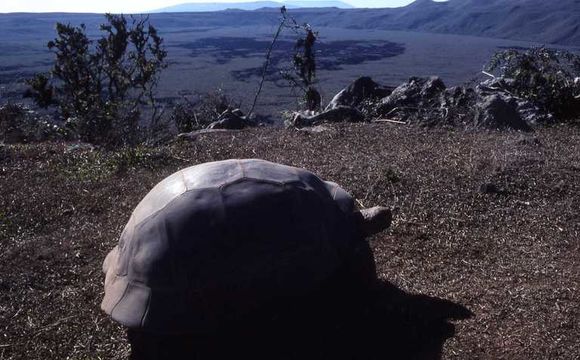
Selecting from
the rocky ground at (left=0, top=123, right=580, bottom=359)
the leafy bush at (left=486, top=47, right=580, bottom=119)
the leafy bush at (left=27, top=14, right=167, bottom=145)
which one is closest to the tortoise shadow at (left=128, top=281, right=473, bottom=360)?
the rocky ground at (left=0, top=123, right=580, bottom=359)

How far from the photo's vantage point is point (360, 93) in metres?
9.62

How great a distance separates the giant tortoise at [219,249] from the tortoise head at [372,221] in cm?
21

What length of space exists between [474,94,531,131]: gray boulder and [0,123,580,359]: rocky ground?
468 millimetres

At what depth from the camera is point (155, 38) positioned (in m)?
11.2

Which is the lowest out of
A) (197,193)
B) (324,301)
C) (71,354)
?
(71,354)

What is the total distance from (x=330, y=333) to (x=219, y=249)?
76 cm

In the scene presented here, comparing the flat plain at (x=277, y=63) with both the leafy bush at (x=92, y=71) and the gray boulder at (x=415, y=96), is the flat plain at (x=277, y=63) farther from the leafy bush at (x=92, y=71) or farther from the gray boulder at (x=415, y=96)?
the gray boulder at (x=415, y=96)

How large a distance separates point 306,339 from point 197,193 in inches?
36.1

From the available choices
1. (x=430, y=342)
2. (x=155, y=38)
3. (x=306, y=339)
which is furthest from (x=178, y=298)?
(x=155, y=38)

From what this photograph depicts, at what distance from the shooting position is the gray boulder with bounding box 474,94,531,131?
24.1 ft

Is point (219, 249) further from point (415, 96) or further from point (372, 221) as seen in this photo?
point (415, 96)

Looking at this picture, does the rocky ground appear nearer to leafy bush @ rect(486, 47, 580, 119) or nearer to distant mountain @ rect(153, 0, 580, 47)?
leafy bush @ rect(486, 47, 580, 119)

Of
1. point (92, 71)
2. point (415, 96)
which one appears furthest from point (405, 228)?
point (92, 71)

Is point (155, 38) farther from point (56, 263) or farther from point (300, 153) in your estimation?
point (56, 263)
